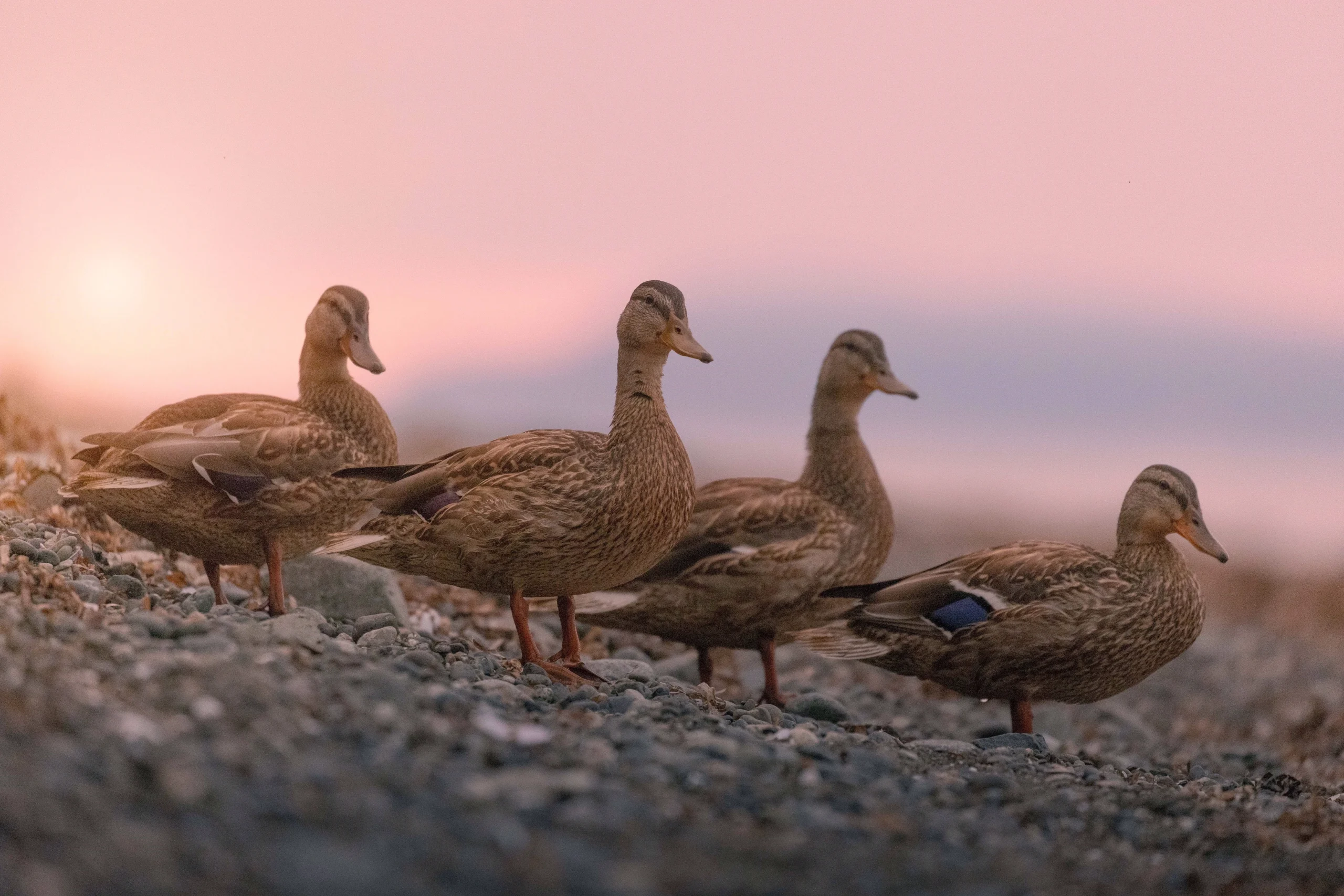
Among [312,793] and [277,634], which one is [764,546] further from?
[312,793]

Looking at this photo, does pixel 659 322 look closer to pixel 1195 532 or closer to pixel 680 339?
pixel 680 339

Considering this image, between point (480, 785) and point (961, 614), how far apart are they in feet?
13.4

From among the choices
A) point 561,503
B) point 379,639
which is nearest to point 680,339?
point 561,503

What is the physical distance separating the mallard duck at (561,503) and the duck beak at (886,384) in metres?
2.06

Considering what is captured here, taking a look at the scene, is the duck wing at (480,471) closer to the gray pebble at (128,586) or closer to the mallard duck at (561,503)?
the mallard duck at (561,503)

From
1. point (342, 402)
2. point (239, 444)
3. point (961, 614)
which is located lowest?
point (961, 614)

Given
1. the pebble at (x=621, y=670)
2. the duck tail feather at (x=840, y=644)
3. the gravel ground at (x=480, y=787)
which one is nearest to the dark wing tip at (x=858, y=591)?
the duck tail feather at (x=840, y=644)

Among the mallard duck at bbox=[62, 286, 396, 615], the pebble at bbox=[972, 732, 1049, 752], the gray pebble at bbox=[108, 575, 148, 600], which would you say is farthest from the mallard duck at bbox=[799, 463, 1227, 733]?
the gray pebble at bbox=[108, 575, 148, 600]

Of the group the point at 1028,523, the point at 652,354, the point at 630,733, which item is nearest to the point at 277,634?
the point at 630,733

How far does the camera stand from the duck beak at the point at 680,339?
22.7 feet

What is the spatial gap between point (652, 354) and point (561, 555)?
1.27 metres

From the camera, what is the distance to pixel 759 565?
7.83 meters

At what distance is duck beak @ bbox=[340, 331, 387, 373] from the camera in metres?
7.55

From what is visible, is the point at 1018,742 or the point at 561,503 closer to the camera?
the point at 561,503
